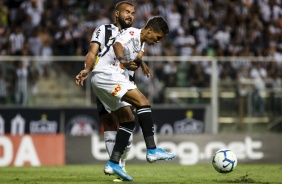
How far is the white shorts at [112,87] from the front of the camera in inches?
412

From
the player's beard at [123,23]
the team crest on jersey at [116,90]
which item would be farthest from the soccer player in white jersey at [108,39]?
the team crest on jersey at [116,90]

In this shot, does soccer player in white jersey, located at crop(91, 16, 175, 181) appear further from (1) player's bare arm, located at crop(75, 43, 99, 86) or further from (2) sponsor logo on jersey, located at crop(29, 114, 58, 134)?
(2) sponsor logo on jersey, located at crop(29, 114, 58, 134)

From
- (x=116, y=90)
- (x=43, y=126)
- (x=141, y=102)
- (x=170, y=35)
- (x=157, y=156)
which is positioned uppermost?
(x=170, y=35)

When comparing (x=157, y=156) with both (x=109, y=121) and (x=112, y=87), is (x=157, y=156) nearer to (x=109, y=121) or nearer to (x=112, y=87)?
(x=112, y=87)

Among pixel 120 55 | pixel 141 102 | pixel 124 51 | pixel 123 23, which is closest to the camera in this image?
pixel 120 55

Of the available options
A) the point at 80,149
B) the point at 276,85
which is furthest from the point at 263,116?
the point at 80,149

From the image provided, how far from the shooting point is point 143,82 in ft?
64.3

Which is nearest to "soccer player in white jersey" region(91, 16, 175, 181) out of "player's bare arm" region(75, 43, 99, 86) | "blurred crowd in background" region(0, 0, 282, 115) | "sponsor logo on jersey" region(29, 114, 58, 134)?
"player's bare arm" region(75, 43, 99, 86)

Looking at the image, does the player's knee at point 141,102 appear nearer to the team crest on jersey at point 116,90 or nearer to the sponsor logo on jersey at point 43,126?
the team crest on jersey at point 116,90

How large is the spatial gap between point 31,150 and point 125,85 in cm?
741

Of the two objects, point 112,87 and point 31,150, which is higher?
point 112,87

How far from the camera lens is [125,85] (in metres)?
10.5

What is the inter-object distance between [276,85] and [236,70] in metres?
1.12

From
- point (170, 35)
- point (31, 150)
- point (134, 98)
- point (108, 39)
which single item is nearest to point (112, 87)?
point (134, 98)
